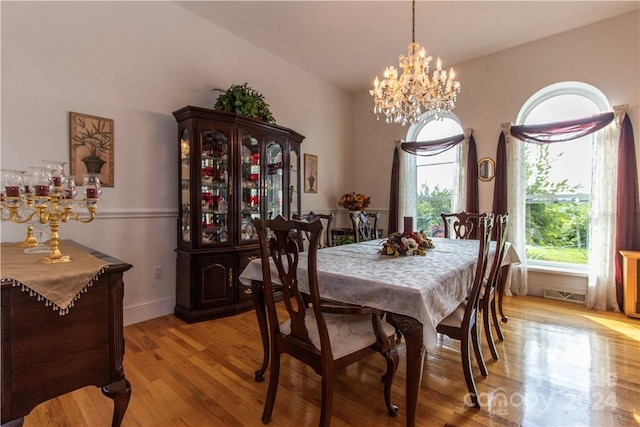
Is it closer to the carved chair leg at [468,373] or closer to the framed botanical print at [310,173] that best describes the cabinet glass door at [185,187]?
the framed botanical print at [310,173]

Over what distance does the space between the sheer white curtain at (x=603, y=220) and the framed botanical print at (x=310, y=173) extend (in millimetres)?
3414

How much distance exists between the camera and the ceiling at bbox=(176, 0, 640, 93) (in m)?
3.08

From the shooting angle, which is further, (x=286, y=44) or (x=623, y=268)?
(x=286, y=44)

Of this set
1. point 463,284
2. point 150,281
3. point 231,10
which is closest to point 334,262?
point 463,284

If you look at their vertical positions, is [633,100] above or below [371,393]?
above

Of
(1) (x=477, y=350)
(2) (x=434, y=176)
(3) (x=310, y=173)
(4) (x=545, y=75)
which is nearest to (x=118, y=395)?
(1) (x=477, y=350)

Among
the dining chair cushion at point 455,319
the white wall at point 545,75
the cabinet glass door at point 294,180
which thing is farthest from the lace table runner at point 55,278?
the white wall at point 545,75

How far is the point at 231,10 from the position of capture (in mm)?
3170

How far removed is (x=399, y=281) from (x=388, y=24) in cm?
310

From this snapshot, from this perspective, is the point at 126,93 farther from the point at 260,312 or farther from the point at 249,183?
the point at 260,312

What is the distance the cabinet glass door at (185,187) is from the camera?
9.83 feet

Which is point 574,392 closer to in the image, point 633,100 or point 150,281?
point 633,100

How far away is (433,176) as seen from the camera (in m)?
4.82

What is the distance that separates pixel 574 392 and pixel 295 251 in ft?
6.15
